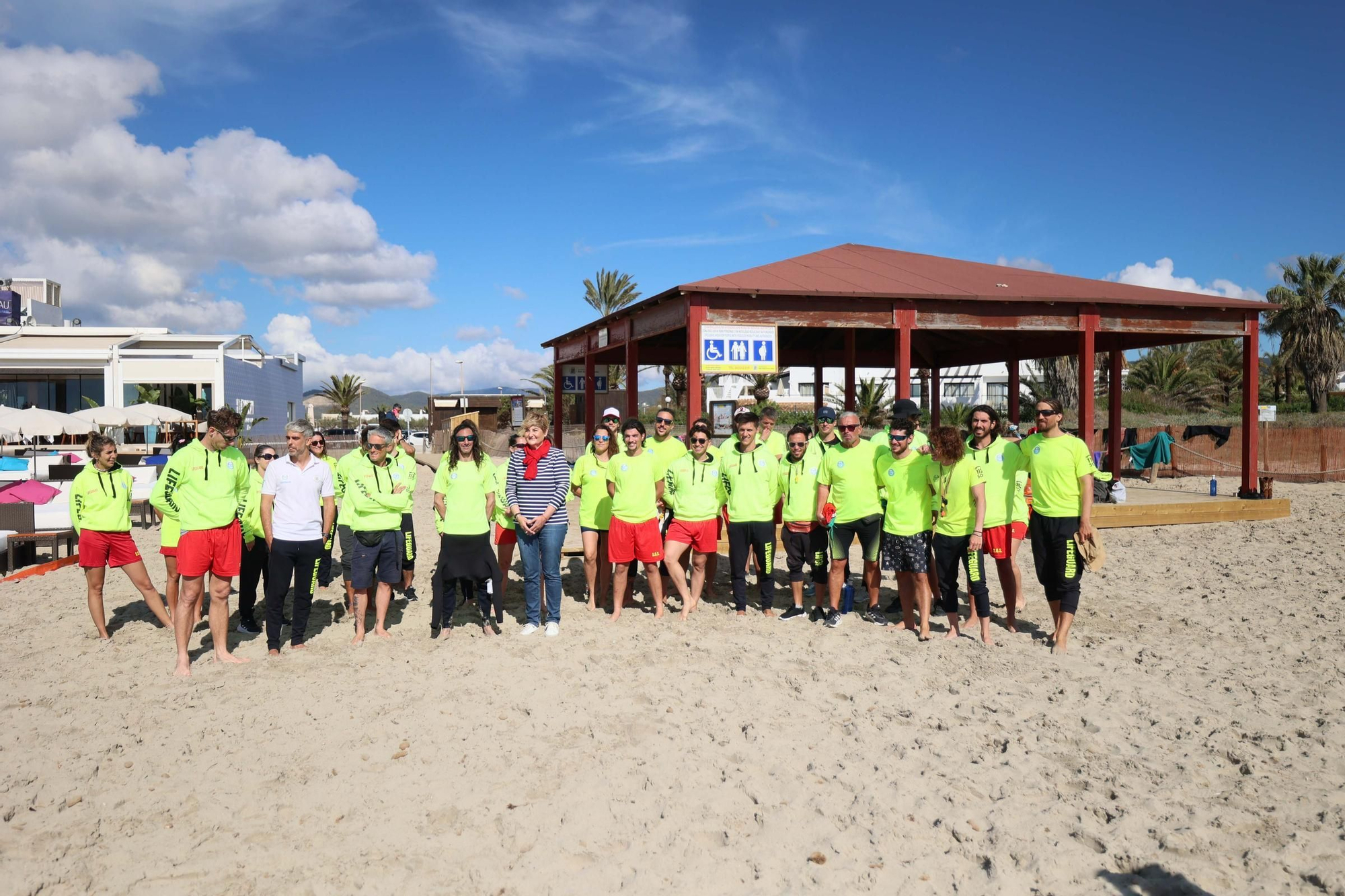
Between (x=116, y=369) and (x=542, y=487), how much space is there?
3464cm

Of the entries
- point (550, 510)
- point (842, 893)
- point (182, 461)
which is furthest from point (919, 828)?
point (182, 461)

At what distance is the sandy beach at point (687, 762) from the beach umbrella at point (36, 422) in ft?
41.4

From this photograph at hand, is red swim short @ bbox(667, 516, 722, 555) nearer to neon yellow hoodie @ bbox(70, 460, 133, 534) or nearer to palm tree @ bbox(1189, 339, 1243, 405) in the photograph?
neon yellow hoodie @ bbox(70, 460, 133, 534)

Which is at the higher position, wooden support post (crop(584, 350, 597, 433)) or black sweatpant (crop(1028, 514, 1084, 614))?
wooden support post (crop(584, 350, 597, 433))

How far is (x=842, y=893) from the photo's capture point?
2904 millimetres

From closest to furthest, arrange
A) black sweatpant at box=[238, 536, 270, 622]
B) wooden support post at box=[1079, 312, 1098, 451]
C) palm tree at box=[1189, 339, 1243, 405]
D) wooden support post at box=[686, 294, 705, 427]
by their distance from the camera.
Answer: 1. black sweatpant at box=[238, 536, 270, 622]
2. wooden support post at box=[686, 294, 705, 427]
3. wooden support post at box=[1079, 312, 1098, 451]
4. palm tree at box=[1189, 339, 1243, 405]

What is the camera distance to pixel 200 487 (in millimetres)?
5266

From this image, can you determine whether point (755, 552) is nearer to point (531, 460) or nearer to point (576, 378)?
point (531, 460)

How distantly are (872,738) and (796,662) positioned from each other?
1.31 meters

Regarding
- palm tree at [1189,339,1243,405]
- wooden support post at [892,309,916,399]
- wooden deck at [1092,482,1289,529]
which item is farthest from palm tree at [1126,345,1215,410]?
wooden support post at [892,309,916,399]

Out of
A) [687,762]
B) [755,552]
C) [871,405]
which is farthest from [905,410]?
[871,405]

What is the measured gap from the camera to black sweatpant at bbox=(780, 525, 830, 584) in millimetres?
6824

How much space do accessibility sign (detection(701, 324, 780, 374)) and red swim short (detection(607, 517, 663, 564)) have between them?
410 centimetres

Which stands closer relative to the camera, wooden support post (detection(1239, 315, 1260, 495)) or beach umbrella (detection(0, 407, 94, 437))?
wooden support post (detection(1239, 315, 1260, 495))
